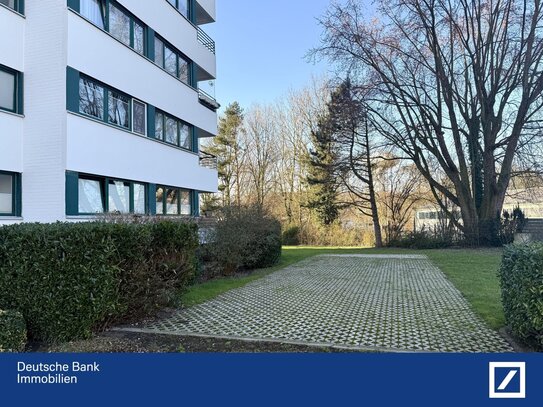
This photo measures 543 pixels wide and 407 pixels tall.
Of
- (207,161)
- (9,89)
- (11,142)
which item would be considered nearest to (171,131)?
(207,161)

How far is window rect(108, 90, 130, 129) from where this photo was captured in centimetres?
1395

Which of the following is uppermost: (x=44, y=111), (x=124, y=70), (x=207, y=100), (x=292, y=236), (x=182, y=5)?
(x=182, y=5)

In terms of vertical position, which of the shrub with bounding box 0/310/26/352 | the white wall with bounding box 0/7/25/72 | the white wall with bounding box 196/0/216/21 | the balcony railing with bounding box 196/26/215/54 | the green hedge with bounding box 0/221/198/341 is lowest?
the shrub with bounding box 0/310/26/352

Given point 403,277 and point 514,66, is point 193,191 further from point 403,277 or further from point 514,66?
point 514,66

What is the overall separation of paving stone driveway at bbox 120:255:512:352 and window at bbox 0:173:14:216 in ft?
22.1

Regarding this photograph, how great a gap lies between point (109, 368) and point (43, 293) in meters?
2.18

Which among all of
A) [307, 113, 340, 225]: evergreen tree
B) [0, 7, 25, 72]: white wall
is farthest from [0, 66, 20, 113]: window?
[307, 113, 340, 225]: evergreen tree

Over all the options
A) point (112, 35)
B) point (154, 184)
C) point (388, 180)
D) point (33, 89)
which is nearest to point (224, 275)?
point (154, 184)

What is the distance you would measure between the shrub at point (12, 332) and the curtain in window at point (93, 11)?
420 inches

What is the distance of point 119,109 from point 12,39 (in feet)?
12.2

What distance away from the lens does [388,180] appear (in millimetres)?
31812

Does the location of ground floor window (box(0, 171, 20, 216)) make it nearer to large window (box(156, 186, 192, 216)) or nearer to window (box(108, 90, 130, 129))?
window (box(108, 90, 130, 129))

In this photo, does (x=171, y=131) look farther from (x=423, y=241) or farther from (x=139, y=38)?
(x=423, y=241)

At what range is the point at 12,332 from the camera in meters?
5.04
